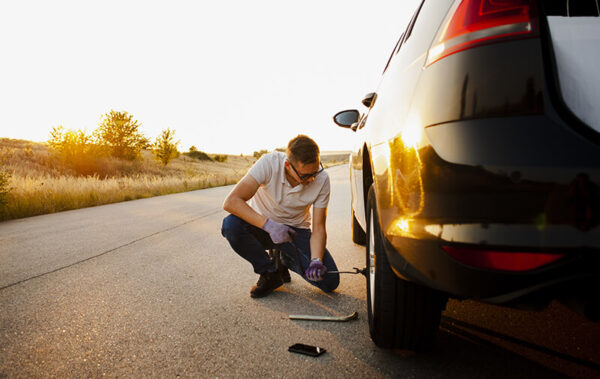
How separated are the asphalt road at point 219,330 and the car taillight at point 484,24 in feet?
4.69

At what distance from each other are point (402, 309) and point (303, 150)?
1.58m

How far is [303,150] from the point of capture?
3.01 meters

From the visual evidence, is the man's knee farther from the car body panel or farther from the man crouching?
the car body panel

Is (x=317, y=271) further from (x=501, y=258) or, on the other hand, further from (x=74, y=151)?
(x=74, y=151)

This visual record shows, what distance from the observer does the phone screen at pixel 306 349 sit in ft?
Result: 6.68

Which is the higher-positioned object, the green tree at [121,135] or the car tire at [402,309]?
the green tree at [121,135]

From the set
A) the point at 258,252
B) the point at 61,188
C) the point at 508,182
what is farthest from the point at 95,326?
the point at 61,188

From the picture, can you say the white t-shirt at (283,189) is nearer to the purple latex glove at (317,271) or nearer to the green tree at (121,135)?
the purple latex glove at (317,271)

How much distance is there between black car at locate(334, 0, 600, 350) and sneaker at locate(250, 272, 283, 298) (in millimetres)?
1910

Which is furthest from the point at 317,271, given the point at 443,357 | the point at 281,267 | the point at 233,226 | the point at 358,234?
the point at 358,234

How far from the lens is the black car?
1044mm

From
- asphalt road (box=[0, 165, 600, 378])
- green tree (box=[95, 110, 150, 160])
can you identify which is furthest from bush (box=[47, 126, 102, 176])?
asphalt road (box=[0, 165, 600, 378])

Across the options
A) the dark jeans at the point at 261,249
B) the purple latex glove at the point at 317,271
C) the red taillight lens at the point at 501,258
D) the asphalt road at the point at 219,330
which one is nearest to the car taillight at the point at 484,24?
the red taillight lens at the point at 501,258

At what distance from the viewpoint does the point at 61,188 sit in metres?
11.1
